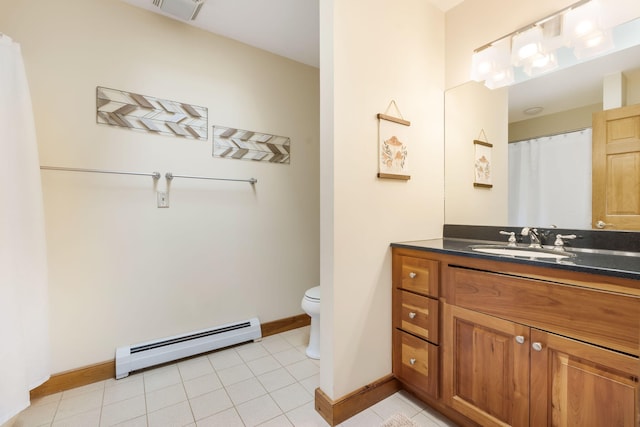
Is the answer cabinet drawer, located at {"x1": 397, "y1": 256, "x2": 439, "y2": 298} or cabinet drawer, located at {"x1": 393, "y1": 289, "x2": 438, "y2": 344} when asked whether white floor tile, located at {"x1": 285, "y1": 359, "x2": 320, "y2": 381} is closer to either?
cabinet drawer, located at {"x1": 393, "y1": 289, "x2": 438, "y2": 344}

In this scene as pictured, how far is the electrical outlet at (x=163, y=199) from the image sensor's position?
1.96 meters

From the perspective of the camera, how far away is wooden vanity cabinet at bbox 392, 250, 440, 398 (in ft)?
4.63

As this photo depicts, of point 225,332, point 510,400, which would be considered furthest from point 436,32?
point 225,332

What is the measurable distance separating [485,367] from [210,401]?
1435 millimetres

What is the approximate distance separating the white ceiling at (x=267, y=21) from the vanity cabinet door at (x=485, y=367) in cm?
201

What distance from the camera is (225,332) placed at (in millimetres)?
2148

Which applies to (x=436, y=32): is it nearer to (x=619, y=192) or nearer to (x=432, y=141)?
(x=432, y=141)

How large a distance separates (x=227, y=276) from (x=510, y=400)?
74.8 inches

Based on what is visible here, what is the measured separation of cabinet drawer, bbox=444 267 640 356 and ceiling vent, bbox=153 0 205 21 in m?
2.21

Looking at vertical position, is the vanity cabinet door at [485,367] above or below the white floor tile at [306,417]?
above

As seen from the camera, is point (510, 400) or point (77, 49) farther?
point (77, 49)

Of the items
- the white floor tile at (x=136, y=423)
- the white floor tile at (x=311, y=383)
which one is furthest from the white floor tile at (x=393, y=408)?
the white floor tile at (x=136, y=423)

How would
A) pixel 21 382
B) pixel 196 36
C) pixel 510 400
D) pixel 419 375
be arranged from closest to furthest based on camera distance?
1. pixel 510 400
2. pixel 21 382
3. pixel 419 375
4. pixel 196 36

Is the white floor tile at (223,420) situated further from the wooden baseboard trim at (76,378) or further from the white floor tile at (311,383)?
the wooden baseboard trim at (76,378)
